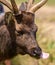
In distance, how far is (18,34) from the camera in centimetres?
670

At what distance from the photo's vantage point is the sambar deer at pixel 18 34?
21.8 ft

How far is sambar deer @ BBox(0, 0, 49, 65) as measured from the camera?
6.64 m

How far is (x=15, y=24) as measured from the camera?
6715 mm

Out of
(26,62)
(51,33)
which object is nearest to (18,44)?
(26,62)

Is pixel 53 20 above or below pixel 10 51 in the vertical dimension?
below

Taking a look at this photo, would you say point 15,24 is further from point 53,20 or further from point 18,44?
point 53,20

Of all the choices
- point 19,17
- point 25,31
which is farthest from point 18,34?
point 19,17

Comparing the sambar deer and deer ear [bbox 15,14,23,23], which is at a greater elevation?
deer ear [bbox 15,14,23,23]

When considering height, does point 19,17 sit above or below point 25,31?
above

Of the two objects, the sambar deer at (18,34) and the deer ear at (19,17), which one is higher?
the deer ear at (19,17)

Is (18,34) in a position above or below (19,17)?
below

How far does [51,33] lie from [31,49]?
517 centimetres

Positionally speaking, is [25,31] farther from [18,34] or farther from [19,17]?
[19,17]

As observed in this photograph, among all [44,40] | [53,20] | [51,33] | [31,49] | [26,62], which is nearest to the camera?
[31,49]
